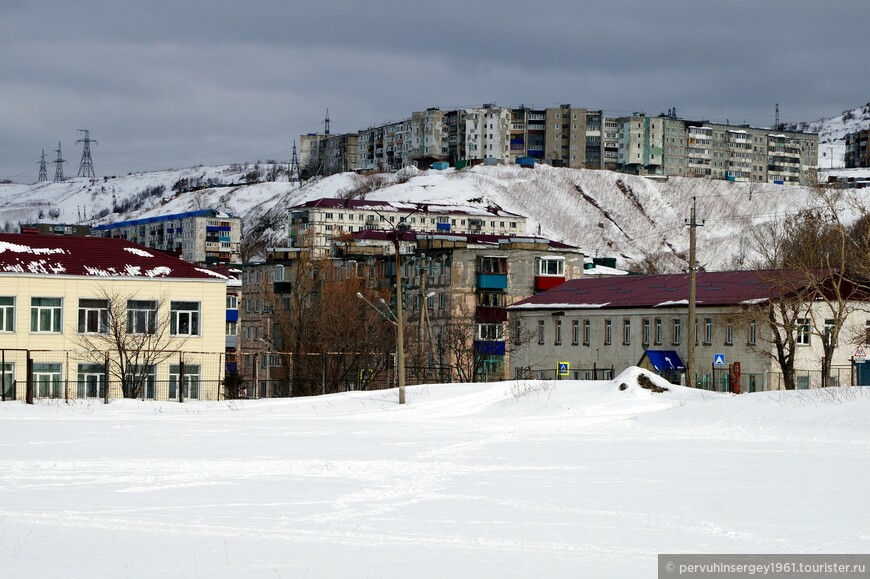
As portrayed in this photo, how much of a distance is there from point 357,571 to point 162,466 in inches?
442

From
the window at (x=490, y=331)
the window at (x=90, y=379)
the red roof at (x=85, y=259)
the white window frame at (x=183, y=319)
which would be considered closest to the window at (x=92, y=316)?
the red roof at (x=85, y=259)

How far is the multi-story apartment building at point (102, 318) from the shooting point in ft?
174

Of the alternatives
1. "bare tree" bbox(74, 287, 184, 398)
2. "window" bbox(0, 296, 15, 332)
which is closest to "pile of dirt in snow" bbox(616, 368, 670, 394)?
"bare tree" bbox(74, 287, 184, 398)

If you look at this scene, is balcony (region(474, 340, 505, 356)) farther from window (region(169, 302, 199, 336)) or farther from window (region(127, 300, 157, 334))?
window (region(127, 300, 157, 334))

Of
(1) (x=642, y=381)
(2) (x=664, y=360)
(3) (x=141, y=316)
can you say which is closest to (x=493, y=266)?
(2) (x=664, y=360)

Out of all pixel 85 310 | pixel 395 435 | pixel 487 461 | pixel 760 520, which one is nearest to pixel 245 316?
pixel 85 310

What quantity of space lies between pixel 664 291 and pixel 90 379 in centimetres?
3397

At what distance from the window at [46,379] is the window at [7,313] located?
6.71 ft

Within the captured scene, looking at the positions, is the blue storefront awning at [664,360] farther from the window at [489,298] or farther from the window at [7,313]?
the window at [7,313]

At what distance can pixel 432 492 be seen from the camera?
1947cm

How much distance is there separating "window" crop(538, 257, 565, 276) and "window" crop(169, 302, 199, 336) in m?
43.4

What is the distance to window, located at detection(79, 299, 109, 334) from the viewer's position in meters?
54.9

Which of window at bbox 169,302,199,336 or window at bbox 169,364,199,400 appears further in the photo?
window at bbox 169,302,199,336

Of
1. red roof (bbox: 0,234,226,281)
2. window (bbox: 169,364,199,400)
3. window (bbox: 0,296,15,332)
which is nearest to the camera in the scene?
window (bbox: 0,296,15,332)
